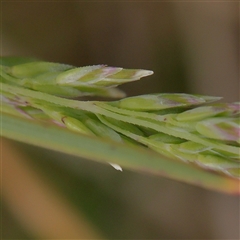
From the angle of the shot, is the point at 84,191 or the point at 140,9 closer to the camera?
the point at 140,9

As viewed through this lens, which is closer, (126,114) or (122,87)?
(126,114)

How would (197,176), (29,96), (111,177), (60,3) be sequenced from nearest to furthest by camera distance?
(197,176), (29,96), (60,3), (111,177)

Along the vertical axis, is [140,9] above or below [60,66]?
above

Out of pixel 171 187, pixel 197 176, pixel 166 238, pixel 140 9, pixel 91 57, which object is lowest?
pixel 166 238

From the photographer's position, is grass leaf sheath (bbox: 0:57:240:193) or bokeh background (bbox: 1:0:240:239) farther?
bokeh background (bbox: 1:0:240:239)

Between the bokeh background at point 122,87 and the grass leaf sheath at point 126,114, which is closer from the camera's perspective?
the grass leaf sheath at point 126,114

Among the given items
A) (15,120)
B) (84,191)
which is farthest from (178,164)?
(84,191)

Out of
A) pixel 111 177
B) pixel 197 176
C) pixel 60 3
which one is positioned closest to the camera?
pixel 197 176

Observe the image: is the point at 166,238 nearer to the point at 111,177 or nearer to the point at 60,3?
the point at 111,177
